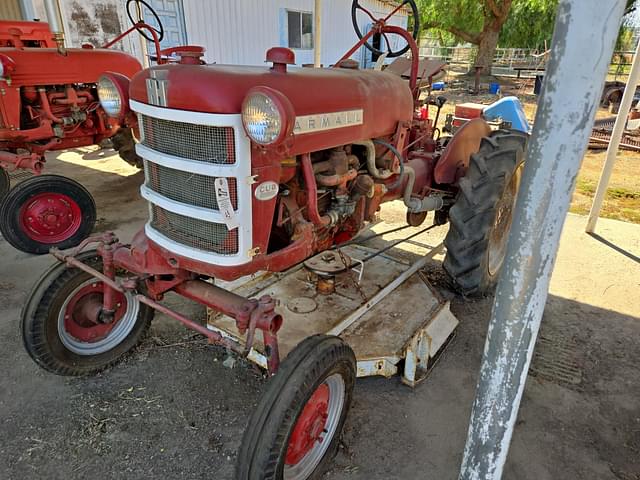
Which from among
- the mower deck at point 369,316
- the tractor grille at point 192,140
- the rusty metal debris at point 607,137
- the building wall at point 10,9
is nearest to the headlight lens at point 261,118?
the tractor grille at point 192,140

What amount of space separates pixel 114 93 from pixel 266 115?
955 mm

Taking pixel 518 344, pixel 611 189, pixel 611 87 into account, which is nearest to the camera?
pixel 518 344

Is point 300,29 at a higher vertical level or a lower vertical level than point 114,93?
higher

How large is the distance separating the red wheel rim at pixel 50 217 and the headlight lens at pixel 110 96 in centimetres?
225

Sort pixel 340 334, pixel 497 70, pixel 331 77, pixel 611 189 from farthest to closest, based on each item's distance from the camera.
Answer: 1. pixel 497 70
2. pixel 611 189
3. pixel 340 334
4. pixel 331 77

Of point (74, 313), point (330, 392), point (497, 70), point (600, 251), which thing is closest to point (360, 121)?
point (330, 392)

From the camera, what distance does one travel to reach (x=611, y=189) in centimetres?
650

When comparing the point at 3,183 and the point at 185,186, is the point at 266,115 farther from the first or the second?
the point at 3,183

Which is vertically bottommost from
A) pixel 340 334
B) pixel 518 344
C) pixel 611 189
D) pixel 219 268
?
pixel 611 189

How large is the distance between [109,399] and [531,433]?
215 centimetres

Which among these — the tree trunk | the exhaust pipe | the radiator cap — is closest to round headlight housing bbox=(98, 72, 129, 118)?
the radiator cap

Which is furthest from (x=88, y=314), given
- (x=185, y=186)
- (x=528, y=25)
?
(x=528, y=25)

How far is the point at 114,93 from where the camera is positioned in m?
2.18

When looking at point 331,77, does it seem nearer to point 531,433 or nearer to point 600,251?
point 531,433
